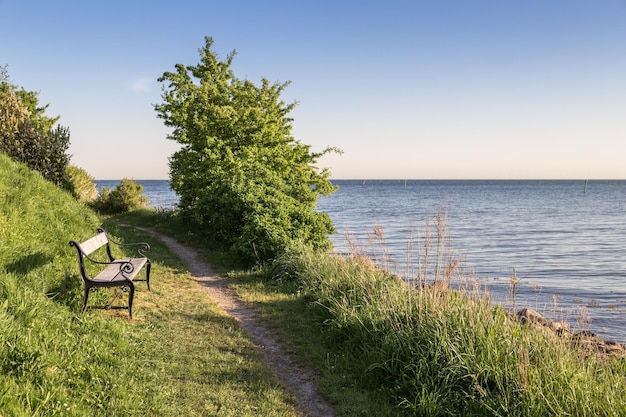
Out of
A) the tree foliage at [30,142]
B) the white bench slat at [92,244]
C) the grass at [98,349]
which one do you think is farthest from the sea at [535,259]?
the tree foliage at [30,142]

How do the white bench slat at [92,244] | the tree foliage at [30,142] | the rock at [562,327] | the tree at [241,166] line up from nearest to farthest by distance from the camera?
the rock at [562,327], the white bench slat at [92,244], the tree at [241,166], the tree foliage at [30,142]

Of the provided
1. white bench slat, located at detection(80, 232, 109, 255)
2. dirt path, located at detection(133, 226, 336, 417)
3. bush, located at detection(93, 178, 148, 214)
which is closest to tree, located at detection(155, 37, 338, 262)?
dirt path, located at detection(133, 226, 336, 417)

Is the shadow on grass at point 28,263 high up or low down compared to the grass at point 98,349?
up

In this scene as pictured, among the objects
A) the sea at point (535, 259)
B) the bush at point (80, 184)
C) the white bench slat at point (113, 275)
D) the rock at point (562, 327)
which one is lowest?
the sea at point (535, 259)

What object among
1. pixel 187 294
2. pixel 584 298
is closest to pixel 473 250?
pixel 584 298

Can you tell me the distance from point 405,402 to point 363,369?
3.01 ft

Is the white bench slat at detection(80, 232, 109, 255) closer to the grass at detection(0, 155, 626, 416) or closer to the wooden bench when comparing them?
the wooden bench

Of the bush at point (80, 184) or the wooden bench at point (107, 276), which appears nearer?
the wooden bench at point (107, 276)

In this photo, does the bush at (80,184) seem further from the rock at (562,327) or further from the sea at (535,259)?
the rock at (562,327)

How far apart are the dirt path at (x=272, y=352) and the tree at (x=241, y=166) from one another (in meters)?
1.83

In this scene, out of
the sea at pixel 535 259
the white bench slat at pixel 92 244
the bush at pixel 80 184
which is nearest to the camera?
the white bench slat at pixel 92 244

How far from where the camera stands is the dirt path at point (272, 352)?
5.46 metres

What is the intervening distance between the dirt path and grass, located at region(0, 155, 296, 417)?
188mm

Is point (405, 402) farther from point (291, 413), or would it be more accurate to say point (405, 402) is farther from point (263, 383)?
point (263, 383)
